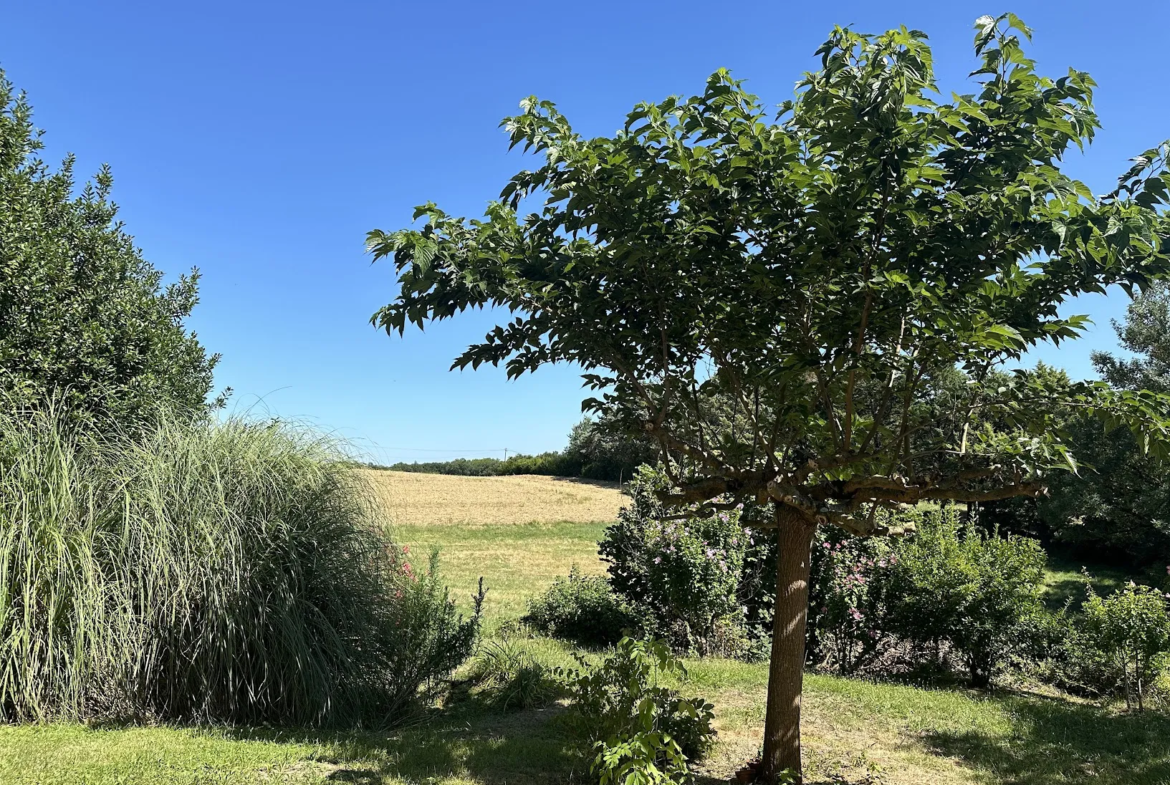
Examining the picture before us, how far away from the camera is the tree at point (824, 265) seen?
9.45 feet

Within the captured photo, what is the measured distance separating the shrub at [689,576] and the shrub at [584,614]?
8.9 inches

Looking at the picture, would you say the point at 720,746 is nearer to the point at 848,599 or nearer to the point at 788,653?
Result: the point at 788,653

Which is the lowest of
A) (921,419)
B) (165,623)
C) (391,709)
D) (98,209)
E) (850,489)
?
(391,709)

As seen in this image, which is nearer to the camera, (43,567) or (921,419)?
(921,419)

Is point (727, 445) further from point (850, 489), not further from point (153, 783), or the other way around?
point (153, 783)

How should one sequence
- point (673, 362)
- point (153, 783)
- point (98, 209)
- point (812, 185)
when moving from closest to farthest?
point (812, 185)
point (153, 783)
point (673, 362)
point (98, 209)

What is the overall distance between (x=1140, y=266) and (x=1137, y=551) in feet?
60.0

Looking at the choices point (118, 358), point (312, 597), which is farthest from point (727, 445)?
point (118, 358)

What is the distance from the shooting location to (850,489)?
13.4ft

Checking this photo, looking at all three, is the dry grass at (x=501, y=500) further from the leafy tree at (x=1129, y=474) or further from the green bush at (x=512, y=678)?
the green bush at (x=512, y=678)

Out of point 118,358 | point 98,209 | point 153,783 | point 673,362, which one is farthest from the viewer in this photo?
point 98,209

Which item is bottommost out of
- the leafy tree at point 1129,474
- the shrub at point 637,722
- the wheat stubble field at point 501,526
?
the wheat stubble field at point 501,526

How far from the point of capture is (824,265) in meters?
3.28

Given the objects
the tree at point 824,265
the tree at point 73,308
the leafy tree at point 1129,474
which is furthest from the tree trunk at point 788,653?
the leafy tree at point 1129,474
